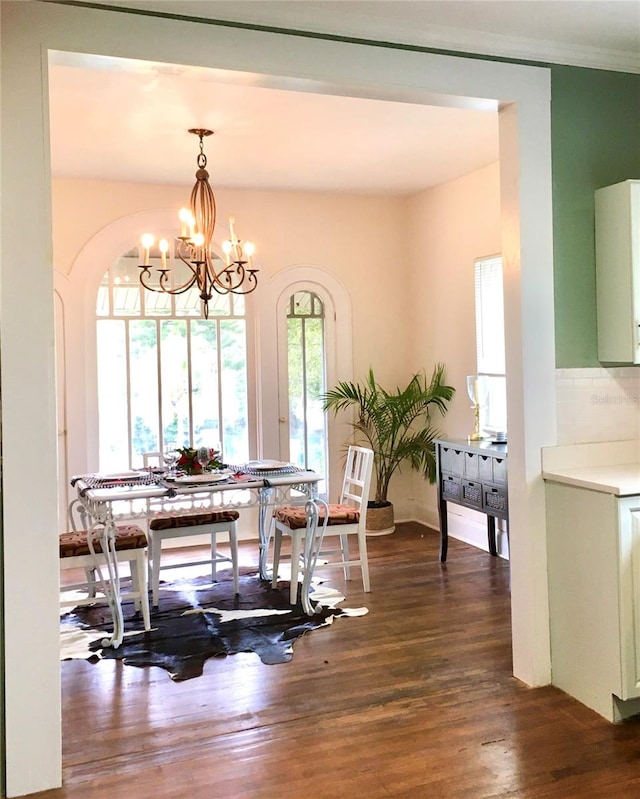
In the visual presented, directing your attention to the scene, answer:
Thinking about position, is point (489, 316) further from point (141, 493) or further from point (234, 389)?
point (141, 493)

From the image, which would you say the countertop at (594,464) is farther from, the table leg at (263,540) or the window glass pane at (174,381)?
the window glass pane at (174,381)

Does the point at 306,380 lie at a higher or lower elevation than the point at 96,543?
higher

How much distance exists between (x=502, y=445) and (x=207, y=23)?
3186 mm

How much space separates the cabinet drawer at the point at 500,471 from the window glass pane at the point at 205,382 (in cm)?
232

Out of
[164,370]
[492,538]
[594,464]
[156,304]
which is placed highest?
[156,304]

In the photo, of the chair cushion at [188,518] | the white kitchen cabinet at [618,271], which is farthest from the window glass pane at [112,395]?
the white kitchen cabinet at [618,271]

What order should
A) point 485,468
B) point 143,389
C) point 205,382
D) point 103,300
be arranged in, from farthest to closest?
point 205,382, point 143,389, point 103,300, point 485,468

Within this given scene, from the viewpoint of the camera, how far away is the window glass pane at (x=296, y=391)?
20.7 feet

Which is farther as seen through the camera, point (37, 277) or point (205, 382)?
point (205, 382)

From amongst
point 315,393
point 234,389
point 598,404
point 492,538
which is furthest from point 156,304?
point 598,404

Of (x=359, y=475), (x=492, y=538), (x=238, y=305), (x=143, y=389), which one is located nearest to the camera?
(x=359, y=475)

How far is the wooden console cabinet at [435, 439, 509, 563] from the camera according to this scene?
4629 mm

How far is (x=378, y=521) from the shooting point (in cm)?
611

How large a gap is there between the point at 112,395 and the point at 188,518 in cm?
178
